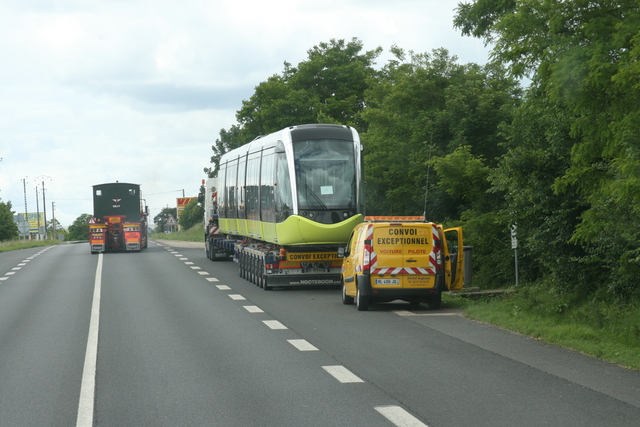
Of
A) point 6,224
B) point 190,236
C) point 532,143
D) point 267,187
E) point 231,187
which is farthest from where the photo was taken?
point 6,224

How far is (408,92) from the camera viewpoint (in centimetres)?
2894

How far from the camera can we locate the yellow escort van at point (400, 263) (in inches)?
618

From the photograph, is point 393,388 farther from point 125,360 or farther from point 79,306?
point 79,306

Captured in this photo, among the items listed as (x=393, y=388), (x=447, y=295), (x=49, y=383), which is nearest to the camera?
(x=393, y=388)

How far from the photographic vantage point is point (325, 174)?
2064 cm

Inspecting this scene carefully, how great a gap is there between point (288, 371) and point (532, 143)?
943 cm

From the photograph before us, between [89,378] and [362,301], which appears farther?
[362,301]

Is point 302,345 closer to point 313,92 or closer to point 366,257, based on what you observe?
point 366,257

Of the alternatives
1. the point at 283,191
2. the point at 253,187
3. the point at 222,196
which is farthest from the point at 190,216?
the point at 283,191

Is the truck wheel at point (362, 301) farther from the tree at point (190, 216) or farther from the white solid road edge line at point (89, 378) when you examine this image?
the tree at point (190, 216)

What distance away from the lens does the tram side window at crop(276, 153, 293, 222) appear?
20.4 meters

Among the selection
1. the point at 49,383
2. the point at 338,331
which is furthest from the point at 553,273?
the point at 49,383

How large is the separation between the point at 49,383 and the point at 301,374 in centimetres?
259

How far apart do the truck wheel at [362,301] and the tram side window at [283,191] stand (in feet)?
15.7
